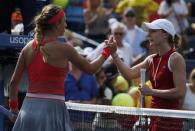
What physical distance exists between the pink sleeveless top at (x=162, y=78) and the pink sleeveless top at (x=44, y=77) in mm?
1015

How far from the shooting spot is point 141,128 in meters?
6.72

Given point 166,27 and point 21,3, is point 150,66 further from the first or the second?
point 21,3

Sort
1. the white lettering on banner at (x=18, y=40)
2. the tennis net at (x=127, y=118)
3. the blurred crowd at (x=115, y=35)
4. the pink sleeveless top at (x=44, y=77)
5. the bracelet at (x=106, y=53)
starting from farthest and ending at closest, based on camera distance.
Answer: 1. the blurred crowd at (x=115, y=35)
2. the white lettering on banner at (x=18, y=40)
3. the tennis net at (x=127, y=118)
4. the bracelet at (x=106, y=53)
5. the pink sleeveless top at (x=44, y=77)

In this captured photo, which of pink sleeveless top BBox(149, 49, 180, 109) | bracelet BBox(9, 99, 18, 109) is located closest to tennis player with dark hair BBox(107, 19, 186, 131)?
pink sleeveless top BBox(149, 49, 180, 109)

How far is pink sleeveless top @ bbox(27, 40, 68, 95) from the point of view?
603 centimetres

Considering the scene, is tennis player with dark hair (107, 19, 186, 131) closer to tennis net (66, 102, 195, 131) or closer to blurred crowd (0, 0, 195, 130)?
tennis net (66, 102, 195, 131)

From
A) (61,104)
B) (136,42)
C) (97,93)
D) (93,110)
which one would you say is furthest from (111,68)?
(61,104)

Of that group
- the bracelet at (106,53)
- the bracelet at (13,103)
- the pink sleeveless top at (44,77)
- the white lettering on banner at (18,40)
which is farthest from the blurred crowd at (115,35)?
the pink sleeveless top at (44,77)

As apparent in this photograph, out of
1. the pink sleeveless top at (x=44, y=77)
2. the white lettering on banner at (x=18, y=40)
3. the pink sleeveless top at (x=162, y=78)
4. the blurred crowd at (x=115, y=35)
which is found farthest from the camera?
the blurred crowd at (x=115, y=35)

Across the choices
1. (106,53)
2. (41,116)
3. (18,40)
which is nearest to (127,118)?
(106,53)

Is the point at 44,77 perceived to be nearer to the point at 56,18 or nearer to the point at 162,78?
the point at 56,18

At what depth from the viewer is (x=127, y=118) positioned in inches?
271

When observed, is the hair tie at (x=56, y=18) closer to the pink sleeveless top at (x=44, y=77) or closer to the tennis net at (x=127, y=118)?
the pink sleeveless top at (x=44, y=77)

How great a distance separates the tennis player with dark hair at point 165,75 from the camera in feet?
21.5
